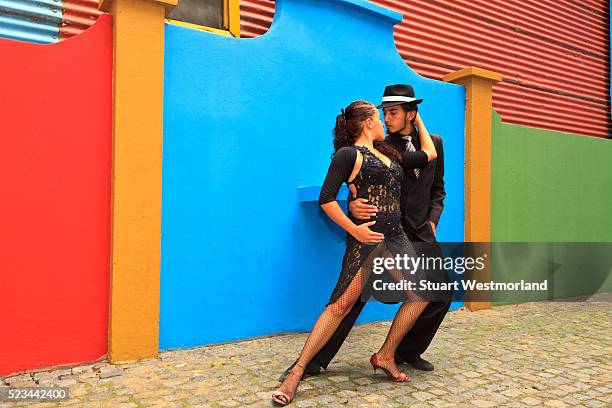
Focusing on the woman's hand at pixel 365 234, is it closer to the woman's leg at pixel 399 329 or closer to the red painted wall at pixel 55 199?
the woman's leg at pixel 399 329

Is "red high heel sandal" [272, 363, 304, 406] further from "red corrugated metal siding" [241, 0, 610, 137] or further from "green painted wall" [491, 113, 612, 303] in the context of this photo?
"red corrugated metal siding" [241, 0, 610, 137]

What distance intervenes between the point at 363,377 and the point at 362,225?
1.13 metres

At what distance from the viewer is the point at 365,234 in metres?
3.32

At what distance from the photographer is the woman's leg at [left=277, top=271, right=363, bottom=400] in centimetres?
315

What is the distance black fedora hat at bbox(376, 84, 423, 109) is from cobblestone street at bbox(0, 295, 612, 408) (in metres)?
2.01

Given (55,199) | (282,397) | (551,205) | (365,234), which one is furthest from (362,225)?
(551,205)


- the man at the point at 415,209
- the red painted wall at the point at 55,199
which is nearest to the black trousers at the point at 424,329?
the man at the point at 415,209

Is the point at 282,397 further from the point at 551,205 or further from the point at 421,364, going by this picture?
the point at 551,205

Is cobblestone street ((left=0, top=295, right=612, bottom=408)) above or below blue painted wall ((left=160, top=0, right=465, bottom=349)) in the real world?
below

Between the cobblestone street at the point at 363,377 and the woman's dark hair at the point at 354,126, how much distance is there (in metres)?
1.61

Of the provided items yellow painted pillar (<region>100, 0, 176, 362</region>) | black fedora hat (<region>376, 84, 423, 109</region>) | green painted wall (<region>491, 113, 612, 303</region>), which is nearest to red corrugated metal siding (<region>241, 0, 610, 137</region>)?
green painted wall (<region>491, 113, 612, 303</region>)

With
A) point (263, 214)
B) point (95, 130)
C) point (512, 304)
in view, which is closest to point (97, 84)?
point (95, 130)

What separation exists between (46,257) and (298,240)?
212 centimetres

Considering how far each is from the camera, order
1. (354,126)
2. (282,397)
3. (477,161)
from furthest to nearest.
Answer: (477,161) → (354,126) → (282,397)
